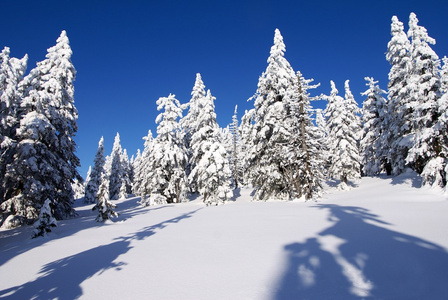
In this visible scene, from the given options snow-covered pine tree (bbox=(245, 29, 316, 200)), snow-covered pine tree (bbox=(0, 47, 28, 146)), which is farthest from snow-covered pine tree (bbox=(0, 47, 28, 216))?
snow-covered pine tree (bbox=(245, 29, 316, 200))

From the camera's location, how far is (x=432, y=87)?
750 inches

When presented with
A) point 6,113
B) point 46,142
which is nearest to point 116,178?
point 46,142

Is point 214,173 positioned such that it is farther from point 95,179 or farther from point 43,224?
point 95,179

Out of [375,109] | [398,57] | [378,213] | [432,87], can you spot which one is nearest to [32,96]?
[378,213]

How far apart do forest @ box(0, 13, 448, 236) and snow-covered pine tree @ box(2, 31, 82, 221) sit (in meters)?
0.08

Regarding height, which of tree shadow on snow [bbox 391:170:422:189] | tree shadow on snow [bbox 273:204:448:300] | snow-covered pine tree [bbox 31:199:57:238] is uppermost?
snow-covered pine tree [bbox 31:199:57:238]

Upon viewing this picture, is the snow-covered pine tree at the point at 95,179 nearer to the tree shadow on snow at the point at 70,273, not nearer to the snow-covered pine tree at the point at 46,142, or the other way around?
the snow-covered pine tree at the point at 46,142

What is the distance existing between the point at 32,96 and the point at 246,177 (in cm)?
1971

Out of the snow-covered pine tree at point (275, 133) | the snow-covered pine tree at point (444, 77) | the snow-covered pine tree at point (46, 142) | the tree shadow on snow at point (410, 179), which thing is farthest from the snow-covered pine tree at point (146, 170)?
the snow-covered pine tree at point (444, 77)

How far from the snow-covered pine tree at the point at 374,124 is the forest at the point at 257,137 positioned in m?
0.13

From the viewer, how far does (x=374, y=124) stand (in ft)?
106

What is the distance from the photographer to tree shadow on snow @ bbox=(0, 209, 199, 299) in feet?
17.9

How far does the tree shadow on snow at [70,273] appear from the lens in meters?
5.44

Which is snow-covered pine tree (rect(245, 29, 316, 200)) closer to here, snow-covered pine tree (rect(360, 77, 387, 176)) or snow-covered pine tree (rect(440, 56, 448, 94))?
snow-covered pine tree (rect(440, 56, 448, 94))
